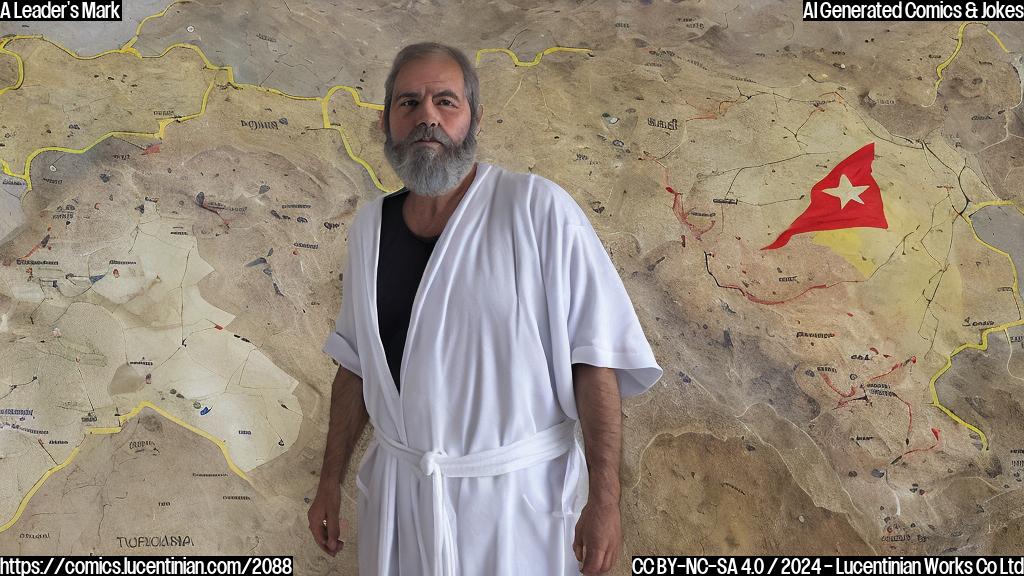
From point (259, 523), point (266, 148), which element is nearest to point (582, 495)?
point (259, 523)

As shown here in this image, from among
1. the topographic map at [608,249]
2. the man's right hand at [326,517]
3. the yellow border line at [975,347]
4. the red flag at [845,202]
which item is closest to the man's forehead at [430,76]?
the man's right hand at [326,517]

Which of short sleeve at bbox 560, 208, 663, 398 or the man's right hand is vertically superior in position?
short sleeve at bbox 560, 208, 663, 398

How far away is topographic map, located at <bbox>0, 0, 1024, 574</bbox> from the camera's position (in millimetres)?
2070

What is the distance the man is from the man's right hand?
10 centimetres

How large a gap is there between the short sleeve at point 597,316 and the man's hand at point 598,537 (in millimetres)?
208

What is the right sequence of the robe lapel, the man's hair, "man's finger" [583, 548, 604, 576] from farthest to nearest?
the man's hair
the robe lapel
"man's finger" [583, 548, 604, 576]

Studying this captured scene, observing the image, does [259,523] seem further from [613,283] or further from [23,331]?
[613,283]

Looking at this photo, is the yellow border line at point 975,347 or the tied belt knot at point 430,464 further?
the yellow border line at point 975,347

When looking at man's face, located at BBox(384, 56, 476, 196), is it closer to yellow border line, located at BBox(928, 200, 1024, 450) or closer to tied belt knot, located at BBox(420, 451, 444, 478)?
tied belt knot, located at BBox(420, 451, 444, 478)

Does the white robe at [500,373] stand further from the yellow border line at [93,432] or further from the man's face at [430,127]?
the yellow border line at [93,432]

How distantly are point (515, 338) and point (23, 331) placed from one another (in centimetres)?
170

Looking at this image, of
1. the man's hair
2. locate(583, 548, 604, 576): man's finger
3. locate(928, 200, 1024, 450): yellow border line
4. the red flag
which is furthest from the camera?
the red flag

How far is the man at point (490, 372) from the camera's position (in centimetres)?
121

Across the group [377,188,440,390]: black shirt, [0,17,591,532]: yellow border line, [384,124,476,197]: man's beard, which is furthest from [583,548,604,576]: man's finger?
[0,17,591,532]: yellow border line
